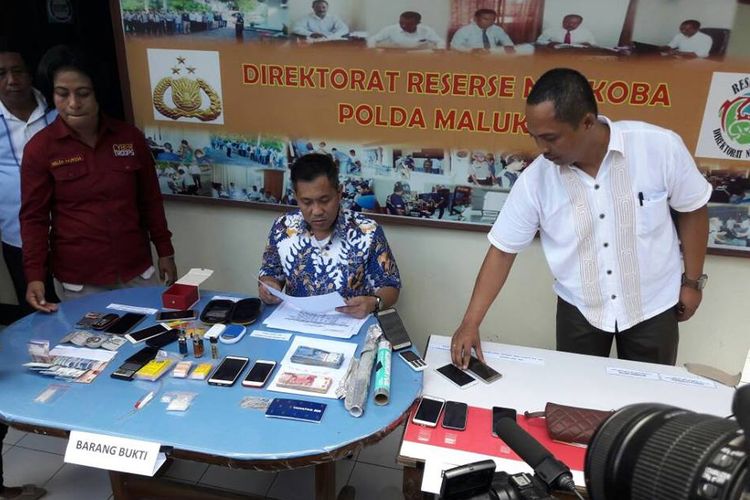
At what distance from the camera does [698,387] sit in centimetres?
151

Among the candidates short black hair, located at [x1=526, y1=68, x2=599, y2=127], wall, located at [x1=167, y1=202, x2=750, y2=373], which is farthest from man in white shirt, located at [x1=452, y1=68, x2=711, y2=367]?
wall, located at [x1=167, y1=202, x2=750, y2=373]

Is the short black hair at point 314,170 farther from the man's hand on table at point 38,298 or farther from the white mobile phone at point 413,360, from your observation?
the man's hand on table at point 38,298

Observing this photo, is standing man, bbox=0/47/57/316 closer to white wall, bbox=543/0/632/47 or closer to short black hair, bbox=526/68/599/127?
short black hair, bbox=526/68/599/127

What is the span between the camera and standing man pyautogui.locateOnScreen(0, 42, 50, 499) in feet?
6.66

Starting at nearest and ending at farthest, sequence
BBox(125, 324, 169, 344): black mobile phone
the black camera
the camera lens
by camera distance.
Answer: the camera lens
the black camera
BBox(125, 324, 169, 344): black mobile phone

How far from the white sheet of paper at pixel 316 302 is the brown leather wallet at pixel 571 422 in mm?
709

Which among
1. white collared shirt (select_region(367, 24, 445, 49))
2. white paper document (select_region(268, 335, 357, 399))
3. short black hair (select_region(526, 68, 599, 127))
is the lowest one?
white paper document (select_region(268, 335, 357, 399))

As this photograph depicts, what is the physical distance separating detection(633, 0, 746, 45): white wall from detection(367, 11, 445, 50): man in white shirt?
2.45 ft

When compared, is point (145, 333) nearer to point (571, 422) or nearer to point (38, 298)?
point (38, 298)

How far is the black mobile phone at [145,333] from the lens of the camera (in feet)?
5.43

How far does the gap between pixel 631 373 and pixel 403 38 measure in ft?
5.00

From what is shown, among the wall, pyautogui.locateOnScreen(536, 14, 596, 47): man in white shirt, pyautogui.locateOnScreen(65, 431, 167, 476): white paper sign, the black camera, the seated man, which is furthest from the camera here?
the wall

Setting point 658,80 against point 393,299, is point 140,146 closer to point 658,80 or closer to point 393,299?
point 393,299

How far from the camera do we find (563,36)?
81.0 inches
